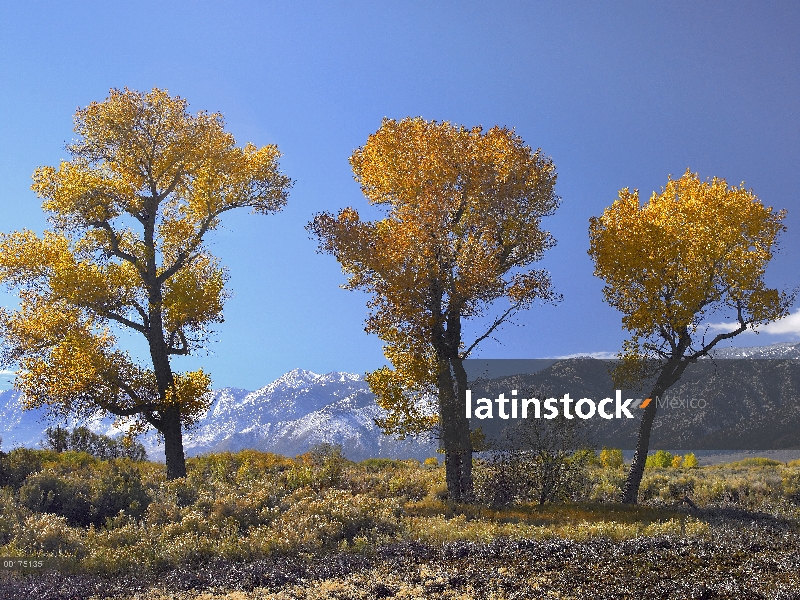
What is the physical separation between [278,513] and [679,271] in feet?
48.9

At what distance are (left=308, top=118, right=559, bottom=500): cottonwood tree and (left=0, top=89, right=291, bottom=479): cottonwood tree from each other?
16.9 feet

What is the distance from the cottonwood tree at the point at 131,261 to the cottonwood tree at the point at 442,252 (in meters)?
5.16

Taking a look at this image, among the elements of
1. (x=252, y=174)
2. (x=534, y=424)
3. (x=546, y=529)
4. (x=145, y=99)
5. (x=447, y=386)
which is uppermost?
(x=145, y=99)

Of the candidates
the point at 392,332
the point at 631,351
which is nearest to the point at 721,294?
the point at 631,351

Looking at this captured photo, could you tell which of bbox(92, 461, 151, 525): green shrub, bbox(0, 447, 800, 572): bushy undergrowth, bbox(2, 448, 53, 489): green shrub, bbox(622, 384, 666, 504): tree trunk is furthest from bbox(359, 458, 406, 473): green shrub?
bbox(92, 461, 151, 525): green shrub

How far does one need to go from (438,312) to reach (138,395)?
1062cm

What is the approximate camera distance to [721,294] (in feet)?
71.3

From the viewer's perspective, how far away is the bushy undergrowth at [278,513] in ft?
37.5

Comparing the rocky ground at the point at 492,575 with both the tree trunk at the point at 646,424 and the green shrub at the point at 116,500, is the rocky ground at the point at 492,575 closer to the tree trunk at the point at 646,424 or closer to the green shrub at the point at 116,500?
the green shrub at the point at 116,500

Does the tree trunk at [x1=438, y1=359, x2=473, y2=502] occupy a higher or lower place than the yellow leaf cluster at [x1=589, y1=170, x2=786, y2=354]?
lower

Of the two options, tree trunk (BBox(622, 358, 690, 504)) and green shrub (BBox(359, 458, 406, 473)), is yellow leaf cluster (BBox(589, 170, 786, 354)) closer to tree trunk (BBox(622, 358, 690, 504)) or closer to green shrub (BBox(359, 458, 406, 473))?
tree trunk (BBox(622, 358, 690, 504))

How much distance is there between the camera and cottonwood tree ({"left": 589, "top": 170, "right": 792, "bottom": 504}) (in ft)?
70.2

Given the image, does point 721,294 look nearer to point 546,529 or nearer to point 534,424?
point 534,424

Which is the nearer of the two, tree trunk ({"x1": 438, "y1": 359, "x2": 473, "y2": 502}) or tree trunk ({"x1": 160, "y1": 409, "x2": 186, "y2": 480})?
tree trunk ({"x1": 438, "y1": 359, "x2": 473, "y2": 502})
